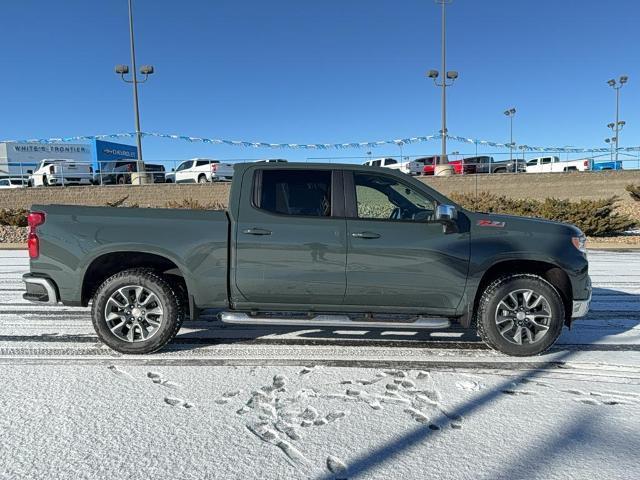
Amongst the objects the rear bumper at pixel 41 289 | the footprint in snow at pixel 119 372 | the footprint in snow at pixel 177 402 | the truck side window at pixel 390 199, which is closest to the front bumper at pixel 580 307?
the truck side window at pixel 390 199

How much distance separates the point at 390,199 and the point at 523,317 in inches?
66.1

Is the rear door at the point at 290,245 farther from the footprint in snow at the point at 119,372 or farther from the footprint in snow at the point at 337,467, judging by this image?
the footprint in snow at the point at 337,467

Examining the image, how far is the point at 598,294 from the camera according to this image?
23.9ft

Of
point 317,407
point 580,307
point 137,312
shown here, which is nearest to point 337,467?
point 317,407

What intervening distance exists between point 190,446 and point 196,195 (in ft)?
77.4

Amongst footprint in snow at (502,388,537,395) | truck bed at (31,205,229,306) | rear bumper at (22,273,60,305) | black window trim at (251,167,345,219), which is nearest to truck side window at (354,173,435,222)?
black window trim at (251,167,345,219)

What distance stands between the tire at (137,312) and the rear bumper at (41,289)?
42 cm

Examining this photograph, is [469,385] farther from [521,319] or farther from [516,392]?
[521,319]

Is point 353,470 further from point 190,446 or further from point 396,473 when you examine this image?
point 190,446

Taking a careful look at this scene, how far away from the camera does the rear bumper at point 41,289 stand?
4441 mm

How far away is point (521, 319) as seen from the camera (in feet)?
14.4

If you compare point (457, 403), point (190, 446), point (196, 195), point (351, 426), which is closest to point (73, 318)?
point (190, 446)

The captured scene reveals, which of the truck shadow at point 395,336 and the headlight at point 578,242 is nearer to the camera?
the headlight at point 578,242

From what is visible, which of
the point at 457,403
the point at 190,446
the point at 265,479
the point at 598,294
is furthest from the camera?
the point at 598,294
